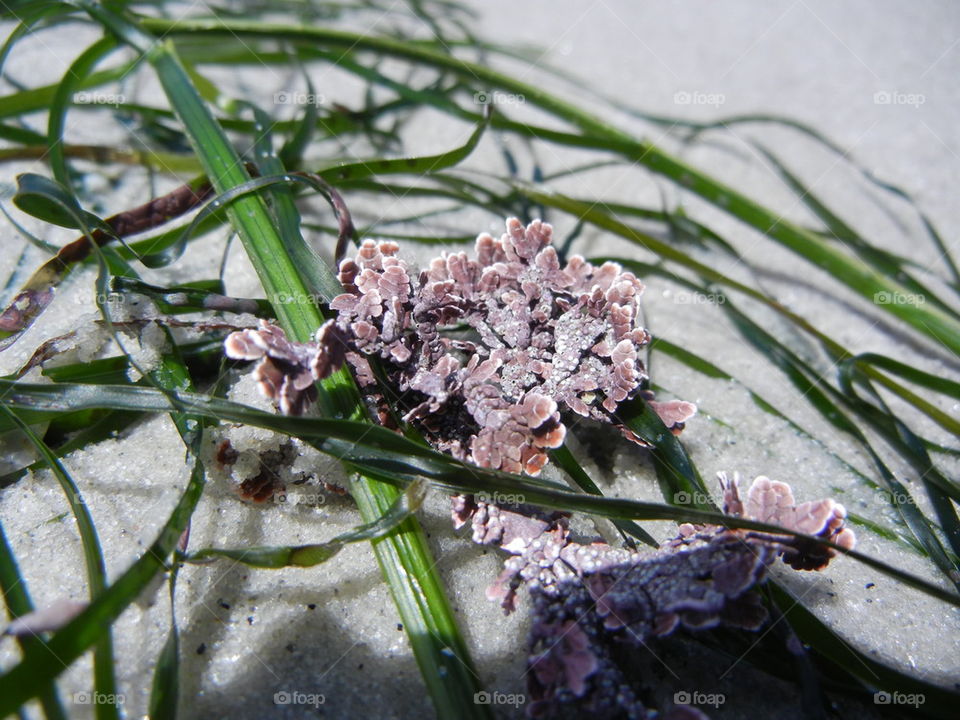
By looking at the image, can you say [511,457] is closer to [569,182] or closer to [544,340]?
[544,340]

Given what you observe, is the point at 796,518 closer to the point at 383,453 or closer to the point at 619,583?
the point at 619,583

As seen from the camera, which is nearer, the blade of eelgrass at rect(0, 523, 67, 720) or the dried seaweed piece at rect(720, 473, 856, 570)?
the blade of eelgrass at rect(0, 523, 67, 720)

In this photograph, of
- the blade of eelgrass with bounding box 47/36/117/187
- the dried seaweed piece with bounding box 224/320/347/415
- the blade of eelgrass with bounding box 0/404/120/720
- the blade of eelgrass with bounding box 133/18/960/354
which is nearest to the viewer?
the blade of eelgrass with bounding box 0/404/120/720

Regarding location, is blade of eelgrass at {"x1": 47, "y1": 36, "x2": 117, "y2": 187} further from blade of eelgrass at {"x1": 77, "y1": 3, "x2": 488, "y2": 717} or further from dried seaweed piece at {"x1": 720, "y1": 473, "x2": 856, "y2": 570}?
dried seaweed piece at {"x1": 720, "y1": 473, "x2": 856, "y2": 570}

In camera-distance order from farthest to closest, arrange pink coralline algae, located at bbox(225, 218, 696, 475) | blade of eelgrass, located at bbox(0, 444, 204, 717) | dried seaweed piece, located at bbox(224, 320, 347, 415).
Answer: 1. pink coralline algae, located at bbox(225, 218, 696, 475)
2. dried seaweed piece, located at bbox(224, 320, 347, 415)
3. blade of eelgrass, located at bbox(0, 444, 204, 717)

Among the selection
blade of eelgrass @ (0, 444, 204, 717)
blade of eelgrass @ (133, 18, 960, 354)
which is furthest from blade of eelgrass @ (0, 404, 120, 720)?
blade of eelgrass @ (133, 18, 960, 354)

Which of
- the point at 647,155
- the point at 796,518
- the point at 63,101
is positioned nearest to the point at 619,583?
the point at 796,518

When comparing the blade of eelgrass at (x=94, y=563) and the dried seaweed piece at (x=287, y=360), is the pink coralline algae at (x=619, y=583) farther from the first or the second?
the blade of eelgrass at (x=94, y=563)

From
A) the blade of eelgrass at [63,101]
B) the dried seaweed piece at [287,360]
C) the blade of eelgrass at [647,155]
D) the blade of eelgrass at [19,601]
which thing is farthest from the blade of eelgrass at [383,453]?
the blade of eelgrass at [647,155]
